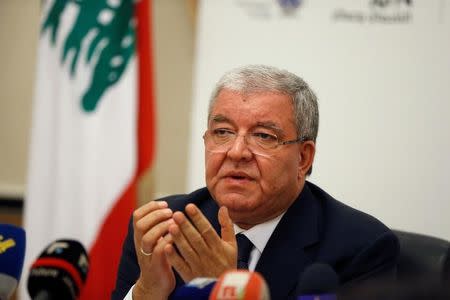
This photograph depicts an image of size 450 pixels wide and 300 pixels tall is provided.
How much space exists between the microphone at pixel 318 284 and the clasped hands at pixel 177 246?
2.09 ft

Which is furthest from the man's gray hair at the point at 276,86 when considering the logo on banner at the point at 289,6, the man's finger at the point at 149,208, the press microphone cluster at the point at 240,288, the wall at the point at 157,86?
the wall at the point at 157,86

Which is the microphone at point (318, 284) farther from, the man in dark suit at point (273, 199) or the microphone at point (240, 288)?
the man in dark suit at point (273, 199)

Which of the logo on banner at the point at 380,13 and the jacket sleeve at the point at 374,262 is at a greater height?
the logo on banner at the point at 380,13

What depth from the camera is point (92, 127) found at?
4.52 meters

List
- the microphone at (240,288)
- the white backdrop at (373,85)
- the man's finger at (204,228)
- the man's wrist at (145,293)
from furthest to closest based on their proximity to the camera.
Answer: the white backdrop at (373,85), the man's wrist at (145,293), the man's finger at (204,228), the microphone at (240,288)

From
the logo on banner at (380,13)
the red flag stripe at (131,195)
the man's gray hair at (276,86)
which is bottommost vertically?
the red flag stripe at (131,195)

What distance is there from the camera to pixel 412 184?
152 inches

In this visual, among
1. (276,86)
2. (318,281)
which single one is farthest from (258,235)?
(318,281)

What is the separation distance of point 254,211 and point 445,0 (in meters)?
1.96

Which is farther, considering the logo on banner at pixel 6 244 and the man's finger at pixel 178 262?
the man's finger at pixel 178 262

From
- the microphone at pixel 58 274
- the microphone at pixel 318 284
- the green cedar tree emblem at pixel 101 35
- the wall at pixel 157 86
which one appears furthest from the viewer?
the wall at pixel 157 86

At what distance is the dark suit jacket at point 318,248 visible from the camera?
8.00 feet

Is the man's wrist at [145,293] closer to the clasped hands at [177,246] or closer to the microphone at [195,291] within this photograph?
the clasped hands at [177,246]

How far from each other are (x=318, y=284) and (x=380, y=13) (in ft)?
8.82
